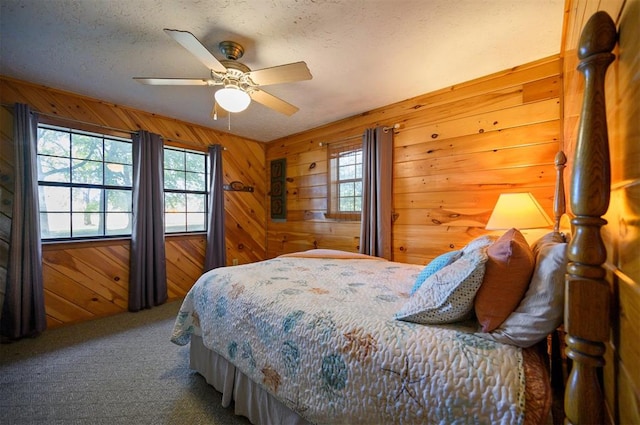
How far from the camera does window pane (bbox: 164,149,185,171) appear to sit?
3.51 m

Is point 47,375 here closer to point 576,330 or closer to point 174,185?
point 174,185

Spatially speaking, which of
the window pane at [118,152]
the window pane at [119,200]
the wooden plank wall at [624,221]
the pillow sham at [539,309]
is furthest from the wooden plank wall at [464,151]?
the window pane at [119,200]

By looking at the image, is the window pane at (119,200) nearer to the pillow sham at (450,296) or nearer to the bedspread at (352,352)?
the bedspread at (352,352)

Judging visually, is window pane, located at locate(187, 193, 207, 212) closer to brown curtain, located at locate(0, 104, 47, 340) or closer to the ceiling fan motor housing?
brown curtain, located at locate(0, 104, 47, 340)

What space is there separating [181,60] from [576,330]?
2701 millimetres

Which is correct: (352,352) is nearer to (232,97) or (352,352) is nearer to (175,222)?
(232,97)

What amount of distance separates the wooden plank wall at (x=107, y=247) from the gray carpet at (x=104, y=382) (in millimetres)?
347

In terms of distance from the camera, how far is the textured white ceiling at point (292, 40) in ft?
5.17

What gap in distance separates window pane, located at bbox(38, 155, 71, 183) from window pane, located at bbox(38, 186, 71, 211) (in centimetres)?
9

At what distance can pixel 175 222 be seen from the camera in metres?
3.61

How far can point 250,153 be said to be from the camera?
4328mm

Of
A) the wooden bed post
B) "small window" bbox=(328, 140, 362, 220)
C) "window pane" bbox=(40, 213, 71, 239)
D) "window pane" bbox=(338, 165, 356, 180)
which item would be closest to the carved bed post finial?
the wooden bed post

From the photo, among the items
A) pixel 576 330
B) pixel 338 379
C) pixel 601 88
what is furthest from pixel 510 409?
pixel 601 88

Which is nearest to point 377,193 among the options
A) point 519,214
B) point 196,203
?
point 519,214
